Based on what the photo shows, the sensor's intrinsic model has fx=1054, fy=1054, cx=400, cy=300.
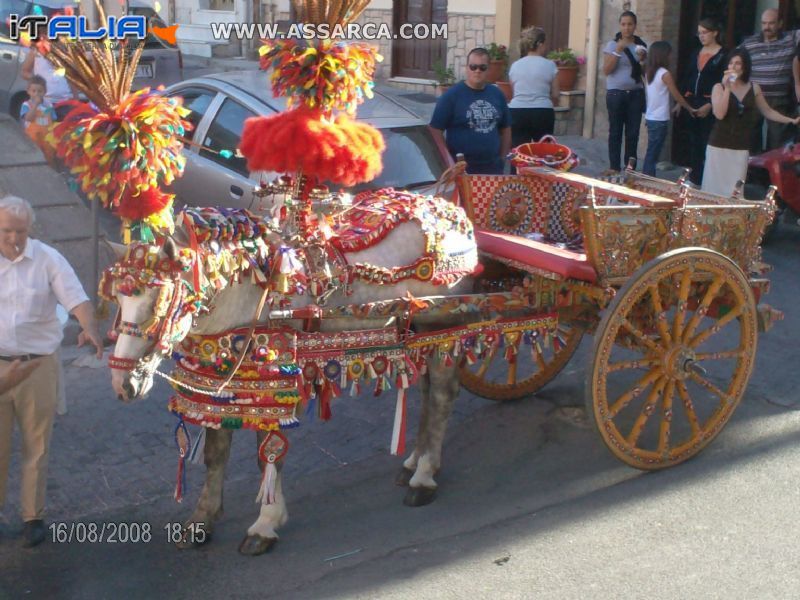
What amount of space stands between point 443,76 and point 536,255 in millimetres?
11385

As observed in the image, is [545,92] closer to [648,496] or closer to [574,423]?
[574,423]

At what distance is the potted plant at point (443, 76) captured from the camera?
16631 mm

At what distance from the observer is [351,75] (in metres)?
4.98

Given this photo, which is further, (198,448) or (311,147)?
(198,448)

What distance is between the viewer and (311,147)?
4.96m

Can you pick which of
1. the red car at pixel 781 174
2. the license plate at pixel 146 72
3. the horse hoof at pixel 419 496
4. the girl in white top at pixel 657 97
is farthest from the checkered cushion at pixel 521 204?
the license plate at pixel 146 72

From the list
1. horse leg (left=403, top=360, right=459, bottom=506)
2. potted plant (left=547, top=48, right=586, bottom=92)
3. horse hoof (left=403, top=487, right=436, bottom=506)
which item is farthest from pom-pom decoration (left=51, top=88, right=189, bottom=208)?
potted plant (left=547, top=48, right=586, bottom=92)

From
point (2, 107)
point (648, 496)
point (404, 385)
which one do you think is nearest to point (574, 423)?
point (648, 496)

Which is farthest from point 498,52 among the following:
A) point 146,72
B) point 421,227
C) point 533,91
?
point 421,227

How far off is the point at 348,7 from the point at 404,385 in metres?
1.91

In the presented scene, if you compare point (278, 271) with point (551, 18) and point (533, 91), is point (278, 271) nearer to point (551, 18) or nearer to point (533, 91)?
point (533, 91)

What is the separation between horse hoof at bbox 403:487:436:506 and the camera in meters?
5.83
